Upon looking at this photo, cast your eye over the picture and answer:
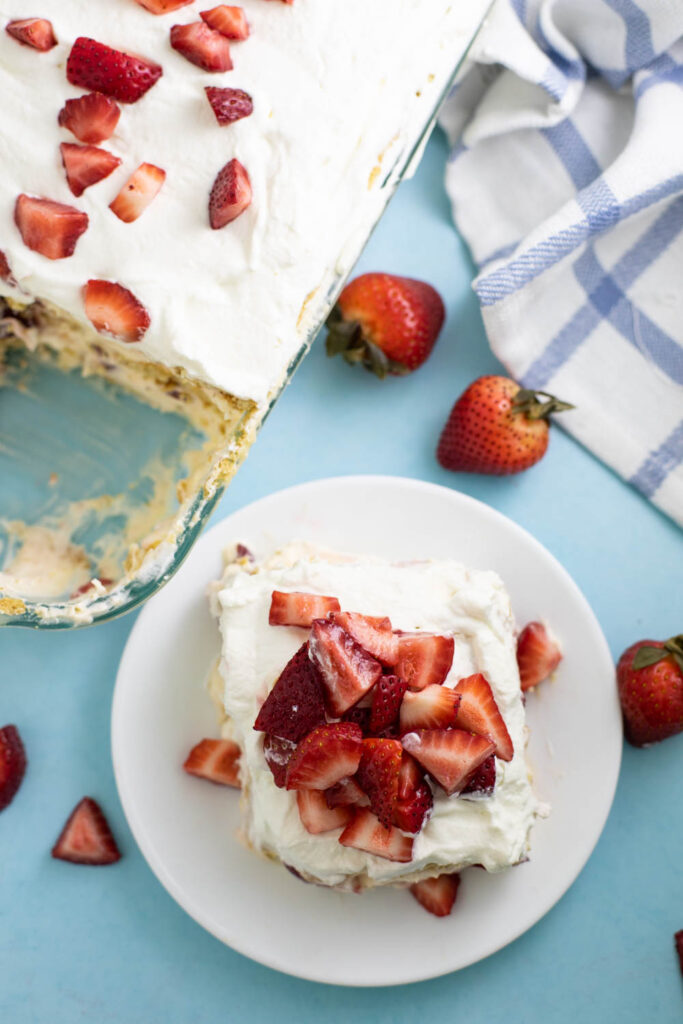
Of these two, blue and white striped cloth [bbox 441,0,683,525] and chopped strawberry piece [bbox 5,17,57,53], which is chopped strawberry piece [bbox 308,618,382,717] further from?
chopped strawberry piece [bbox 5,17,57,53]

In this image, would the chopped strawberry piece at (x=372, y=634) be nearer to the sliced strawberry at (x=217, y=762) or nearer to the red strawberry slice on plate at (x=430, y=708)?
the red strawberry slice on plate at (x=430, y=708)

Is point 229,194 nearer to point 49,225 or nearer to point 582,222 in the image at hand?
point 49,225

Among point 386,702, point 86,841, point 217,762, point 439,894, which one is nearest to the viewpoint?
point 386,702

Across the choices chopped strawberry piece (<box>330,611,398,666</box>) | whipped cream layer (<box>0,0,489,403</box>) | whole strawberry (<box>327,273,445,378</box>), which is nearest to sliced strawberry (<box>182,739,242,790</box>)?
chopped strawberry piece (<box>330,611,398,666</box>)

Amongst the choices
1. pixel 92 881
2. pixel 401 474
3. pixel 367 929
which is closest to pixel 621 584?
pixel 401 474

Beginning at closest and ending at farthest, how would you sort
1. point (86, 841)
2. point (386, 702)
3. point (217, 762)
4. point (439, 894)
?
point (386, 702), point (439, 894), point (217, 762), point (86, 841)

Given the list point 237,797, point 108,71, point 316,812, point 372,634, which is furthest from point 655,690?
point 108,71

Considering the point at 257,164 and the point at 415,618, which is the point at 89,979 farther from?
the point at 257,164

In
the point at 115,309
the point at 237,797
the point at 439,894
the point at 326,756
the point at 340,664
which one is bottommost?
the point at 237,797
